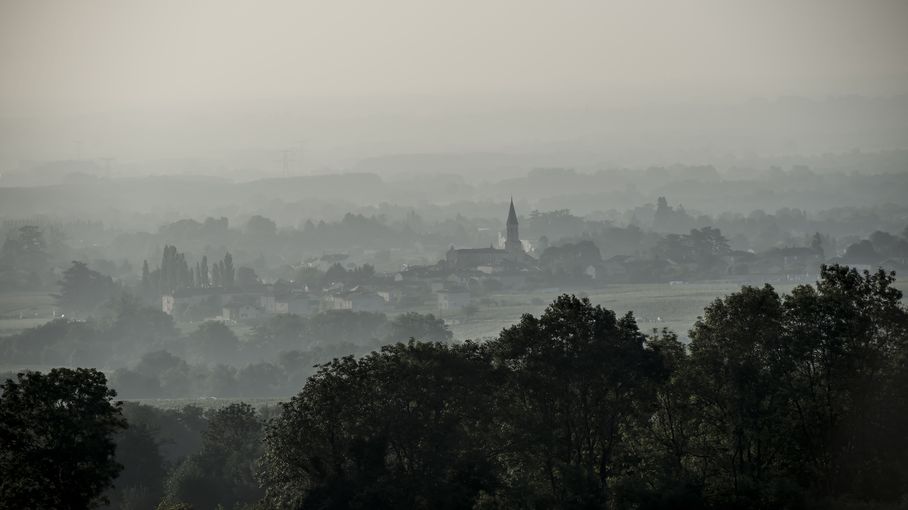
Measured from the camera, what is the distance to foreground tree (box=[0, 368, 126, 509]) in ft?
81.0

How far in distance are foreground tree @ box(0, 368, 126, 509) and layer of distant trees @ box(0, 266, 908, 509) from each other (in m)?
3.64

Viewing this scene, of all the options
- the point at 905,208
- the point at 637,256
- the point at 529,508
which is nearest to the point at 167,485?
the point at 529,508

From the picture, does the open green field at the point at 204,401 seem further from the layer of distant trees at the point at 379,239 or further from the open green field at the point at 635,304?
the layer of distant trees at the point at 379,239

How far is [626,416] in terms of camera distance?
3055 cm

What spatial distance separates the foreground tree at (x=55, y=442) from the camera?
81.0 ft

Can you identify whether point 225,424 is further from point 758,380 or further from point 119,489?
point 758,380

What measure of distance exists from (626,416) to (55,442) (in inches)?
415

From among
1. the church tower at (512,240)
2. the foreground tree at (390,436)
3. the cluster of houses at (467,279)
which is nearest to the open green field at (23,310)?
the cluster of houses at (467,279)

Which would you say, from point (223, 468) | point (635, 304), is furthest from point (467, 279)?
point (223, 468)

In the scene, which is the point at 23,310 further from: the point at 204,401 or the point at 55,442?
the point at 55,442

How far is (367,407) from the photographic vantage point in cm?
3022

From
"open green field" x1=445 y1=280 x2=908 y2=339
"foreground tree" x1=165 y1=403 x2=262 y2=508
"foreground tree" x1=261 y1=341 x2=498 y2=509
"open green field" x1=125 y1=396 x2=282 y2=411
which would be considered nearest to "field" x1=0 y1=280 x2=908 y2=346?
"open green field" x1=445 y1=280 x2=908 y2=339

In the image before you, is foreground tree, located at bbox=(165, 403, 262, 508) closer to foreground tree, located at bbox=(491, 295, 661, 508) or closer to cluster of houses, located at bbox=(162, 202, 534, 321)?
foreground tree, located at bbox=(491, 295, 661, 508)

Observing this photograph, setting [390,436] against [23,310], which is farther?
[23,310]
